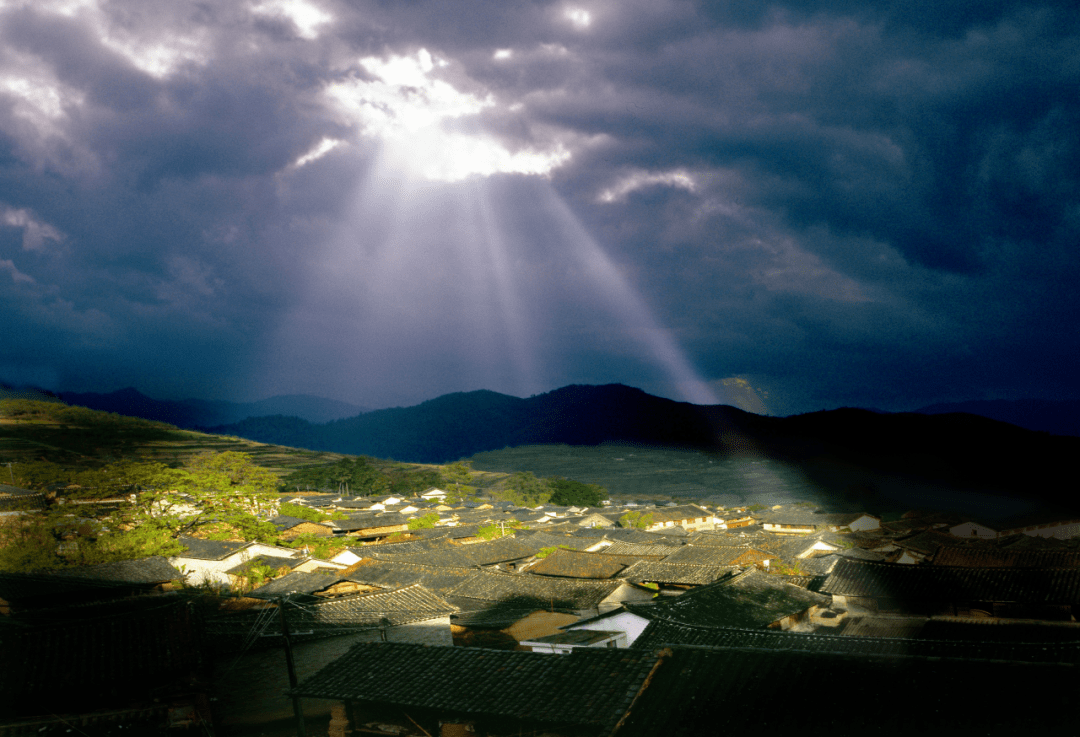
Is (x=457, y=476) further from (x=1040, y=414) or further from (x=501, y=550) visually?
(x=1040, y=414)

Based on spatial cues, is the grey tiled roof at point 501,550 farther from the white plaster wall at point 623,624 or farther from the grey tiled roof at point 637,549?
the white plaster wall at point 623,624

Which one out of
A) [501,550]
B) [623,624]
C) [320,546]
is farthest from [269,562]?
[623,624]

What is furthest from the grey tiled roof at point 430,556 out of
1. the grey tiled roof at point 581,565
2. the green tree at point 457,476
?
A: the green tree at point 457,476

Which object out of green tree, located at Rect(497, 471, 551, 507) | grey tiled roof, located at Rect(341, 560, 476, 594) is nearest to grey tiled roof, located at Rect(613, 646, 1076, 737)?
grey tiled roof, located at Rect(341, 560, 476, 594)

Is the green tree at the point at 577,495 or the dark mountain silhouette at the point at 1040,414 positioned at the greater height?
the dark mountain silhouette at the point at 1040,414

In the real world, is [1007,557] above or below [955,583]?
above

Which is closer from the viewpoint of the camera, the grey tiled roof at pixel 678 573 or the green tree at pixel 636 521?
the grey tiled roof at pixel 678 573

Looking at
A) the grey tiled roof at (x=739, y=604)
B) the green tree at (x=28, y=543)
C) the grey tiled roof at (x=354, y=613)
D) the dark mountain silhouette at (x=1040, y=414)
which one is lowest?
the grey tiled roof at (x=354, y=613)
